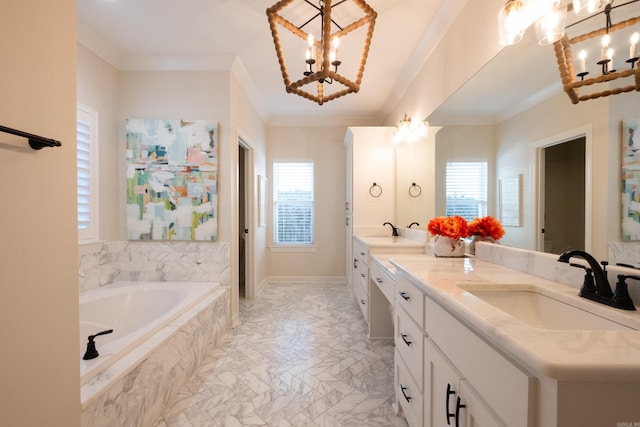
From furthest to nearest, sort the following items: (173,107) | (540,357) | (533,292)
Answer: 1. (173,107)
2. (533,292)
3. (540,357)

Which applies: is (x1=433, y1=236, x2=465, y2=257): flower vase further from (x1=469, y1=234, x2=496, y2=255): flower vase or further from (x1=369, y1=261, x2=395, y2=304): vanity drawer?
(x1=369, y1=261, x2=395, y2=304): vanity drawer

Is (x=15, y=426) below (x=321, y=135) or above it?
below

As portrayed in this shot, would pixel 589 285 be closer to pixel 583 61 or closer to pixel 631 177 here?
pixel 631 177

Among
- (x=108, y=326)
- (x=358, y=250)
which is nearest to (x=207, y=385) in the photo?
(x=108, y=326)

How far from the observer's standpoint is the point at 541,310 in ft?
3.33

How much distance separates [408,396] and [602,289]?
94 cm

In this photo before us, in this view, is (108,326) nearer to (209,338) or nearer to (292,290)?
(209,338)

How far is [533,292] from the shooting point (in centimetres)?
105

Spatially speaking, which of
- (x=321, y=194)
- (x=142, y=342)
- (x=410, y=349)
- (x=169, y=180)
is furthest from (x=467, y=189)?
(x=321, y=194)

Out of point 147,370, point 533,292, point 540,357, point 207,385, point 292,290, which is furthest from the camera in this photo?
point 292,290

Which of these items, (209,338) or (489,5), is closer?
(489,5)

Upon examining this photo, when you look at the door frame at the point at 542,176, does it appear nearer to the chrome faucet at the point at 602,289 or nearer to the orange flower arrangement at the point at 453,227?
the chrome faucet at the point at 602,289

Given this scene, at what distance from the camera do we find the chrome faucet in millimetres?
795

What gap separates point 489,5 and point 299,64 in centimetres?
181
